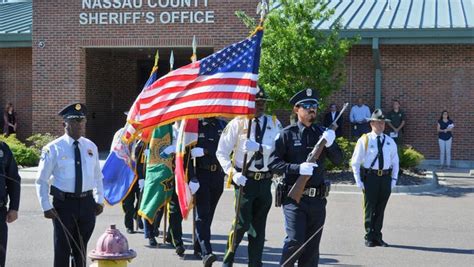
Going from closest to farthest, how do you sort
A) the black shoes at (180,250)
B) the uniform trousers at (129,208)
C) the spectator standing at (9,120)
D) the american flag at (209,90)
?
the american flag at (209,90) → the black shoes at (180,250) → the uniform trousers at (129,208) → the spectator standing at (9,120)

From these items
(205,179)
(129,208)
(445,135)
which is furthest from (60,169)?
(445,135)

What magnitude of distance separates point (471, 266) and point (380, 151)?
2.16 m

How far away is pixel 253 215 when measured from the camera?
26.6 feet

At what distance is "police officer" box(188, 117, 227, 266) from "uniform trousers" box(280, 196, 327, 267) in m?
1.60

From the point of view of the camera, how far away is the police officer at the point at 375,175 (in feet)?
33.9

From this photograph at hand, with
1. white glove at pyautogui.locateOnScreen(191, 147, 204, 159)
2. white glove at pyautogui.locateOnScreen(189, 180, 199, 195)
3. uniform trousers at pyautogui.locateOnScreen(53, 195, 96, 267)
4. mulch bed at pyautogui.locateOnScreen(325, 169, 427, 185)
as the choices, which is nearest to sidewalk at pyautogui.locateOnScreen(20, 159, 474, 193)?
mulch bed at pyautogui.locateOnScreen(325, 169, 427, 185)

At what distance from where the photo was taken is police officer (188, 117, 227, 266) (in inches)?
341

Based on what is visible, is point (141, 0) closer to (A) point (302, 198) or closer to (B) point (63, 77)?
(B) point (63, 77)

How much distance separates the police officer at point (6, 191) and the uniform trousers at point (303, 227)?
2.68 metres

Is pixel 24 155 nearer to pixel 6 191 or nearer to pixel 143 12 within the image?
pixel 143 12

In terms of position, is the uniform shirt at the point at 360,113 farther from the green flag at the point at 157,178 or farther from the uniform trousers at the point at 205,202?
the uniform trousers at the point at 205,202

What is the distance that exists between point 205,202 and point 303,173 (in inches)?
85.1

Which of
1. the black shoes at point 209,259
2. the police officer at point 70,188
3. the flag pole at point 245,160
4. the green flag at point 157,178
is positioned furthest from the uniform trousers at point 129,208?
the police officer at point 70,188

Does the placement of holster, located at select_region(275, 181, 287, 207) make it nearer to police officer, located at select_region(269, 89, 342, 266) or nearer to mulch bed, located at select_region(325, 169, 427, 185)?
police officer, located at select_region(269, 89, 342, 266)
